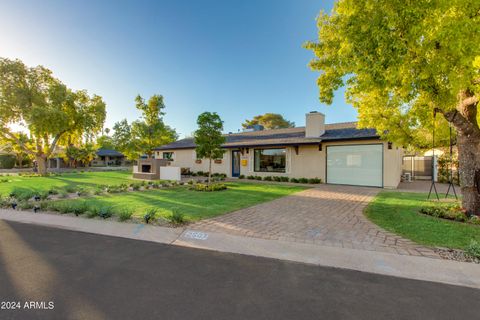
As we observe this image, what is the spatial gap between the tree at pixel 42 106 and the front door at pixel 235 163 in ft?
53.5

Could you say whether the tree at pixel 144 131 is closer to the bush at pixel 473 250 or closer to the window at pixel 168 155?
the window at pixel 168 155

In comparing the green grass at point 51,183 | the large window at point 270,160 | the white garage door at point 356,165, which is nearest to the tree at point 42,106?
the green grass at point 51,183

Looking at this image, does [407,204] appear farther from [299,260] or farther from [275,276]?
[275,276]

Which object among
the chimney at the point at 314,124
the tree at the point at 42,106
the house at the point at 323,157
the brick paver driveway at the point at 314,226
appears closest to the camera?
the brick paver driveway at the point at 314,226

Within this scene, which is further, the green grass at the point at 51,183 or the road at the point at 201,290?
the green grass at the point at 51,183

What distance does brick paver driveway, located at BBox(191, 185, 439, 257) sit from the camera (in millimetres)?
4344

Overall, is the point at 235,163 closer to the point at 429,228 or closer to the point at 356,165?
the point at 356,165

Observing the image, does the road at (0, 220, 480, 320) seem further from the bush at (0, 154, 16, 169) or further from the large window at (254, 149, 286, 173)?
the bush at (0, 154, 16, 169)

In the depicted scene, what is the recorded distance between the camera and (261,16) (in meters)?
13.0

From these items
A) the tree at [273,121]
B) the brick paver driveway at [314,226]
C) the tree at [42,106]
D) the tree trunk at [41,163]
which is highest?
the tree at [273,121]

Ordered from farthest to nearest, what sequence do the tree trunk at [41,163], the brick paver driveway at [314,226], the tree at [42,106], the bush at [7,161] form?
the bush at [7,161] → the tree trunk at [41,163] → the tree at [42,106] → the brick paver driveway at [314,226]

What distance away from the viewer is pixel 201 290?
275 centimetres

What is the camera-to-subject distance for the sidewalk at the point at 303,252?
10.6ft

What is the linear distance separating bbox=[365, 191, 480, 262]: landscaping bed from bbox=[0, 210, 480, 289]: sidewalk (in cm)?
65
